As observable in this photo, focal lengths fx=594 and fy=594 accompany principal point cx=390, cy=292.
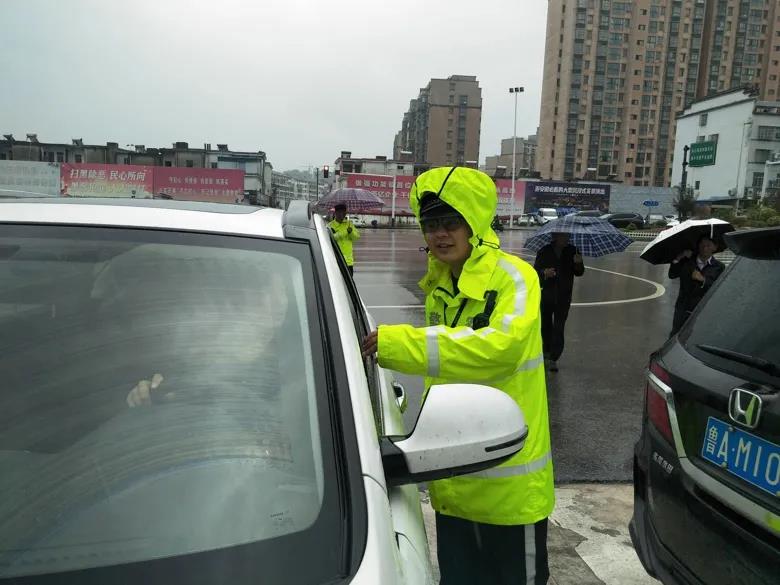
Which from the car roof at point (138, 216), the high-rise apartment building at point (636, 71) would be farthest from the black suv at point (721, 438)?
the high-rise apartment building at point (636, 71)

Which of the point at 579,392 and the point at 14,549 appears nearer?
the point at 14,549

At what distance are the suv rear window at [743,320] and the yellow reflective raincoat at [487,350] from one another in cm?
59

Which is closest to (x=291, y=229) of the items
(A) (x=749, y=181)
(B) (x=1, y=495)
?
(B) (x=1, y=495)

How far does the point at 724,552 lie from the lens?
67.6 inches

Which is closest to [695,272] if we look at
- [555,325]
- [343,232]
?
[555,325]

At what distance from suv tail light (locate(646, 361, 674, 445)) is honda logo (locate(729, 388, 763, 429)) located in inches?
13.8

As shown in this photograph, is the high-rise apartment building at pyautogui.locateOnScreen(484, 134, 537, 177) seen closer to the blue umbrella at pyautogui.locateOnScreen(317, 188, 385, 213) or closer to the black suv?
the blue umbrella at pyautogui.locateOnScreen(317, 188, 385, 213)

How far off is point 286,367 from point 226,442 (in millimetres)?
212

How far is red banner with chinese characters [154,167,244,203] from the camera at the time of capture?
5459 centimetres

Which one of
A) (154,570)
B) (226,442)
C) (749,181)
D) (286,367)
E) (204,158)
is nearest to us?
(154,570)

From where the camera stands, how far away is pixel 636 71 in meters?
108

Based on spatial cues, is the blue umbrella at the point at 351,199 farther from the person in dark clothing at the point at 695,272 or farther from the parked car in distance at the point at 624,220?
the parked car in distance at the point at 624,220

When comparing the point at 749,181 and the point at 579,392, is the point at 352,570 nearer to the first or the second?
the point at 579,392

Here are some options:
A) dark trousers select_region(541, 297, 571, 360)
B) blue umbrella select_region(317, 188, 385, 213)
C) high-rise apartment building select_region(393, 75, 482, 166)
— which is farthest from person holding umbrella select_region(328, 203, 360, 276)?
high-rise apartment building select_region(393, 75, 482, 166)
